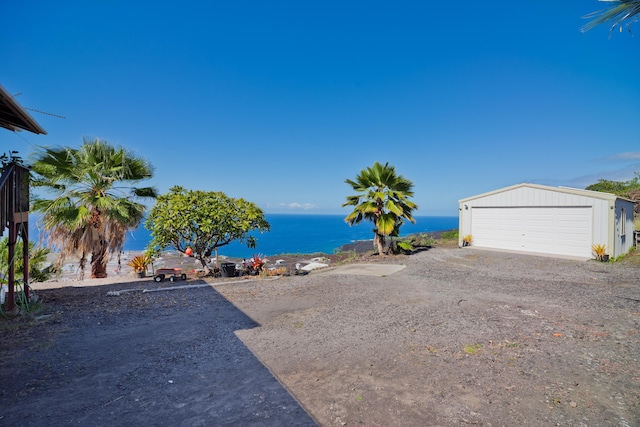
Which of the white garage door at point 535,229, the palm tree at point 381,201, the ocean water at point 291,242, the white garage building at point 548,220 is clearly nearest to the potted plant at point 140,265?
the ocean water at point 291,242

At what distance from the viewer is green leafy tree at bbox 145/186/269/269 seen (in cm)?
915

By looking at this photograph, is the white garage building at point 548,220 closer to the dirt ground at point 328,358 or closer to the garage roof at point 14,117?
the dirt ground at point 328,358

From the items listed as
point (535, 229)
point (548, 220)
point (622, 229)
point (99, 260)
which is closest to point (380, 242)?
point (535, 229)

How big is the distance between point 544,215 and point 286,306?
12923 millimetres

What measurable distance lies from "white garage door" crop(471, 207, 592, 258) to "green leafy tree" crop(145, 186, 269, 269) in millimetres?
11490

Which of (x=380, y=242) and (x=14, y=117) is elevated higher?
(x=14, y=117)

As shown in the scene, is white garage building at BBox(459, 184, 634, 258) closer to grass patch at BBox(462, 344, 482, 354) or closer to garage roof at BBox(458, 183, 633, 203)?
garage roof at BBox(458, 183, 633, 203)

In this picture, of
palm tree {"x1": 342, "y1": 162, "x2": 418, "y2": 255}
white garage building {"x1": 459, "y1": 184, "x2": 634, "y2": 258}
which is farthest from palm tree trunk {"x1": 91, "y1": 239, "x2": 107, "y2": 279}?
white garage building {"x1": 459, "y1": 184, "x2": 634, "y2": 258}

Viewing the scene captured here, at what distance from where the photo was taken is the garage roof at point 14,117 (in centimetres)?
406

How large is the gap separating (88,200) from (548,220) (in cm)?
1756

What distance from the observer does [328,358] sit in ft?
12.5

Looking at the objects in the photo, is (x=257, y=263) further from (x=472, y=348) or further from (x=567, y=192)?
(x=567, y=192)

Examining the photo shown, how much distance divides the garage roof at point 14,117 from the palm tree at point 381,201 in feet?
34.2

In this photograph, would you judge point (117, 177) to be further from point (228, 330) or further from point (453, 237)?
point (453, 237)
